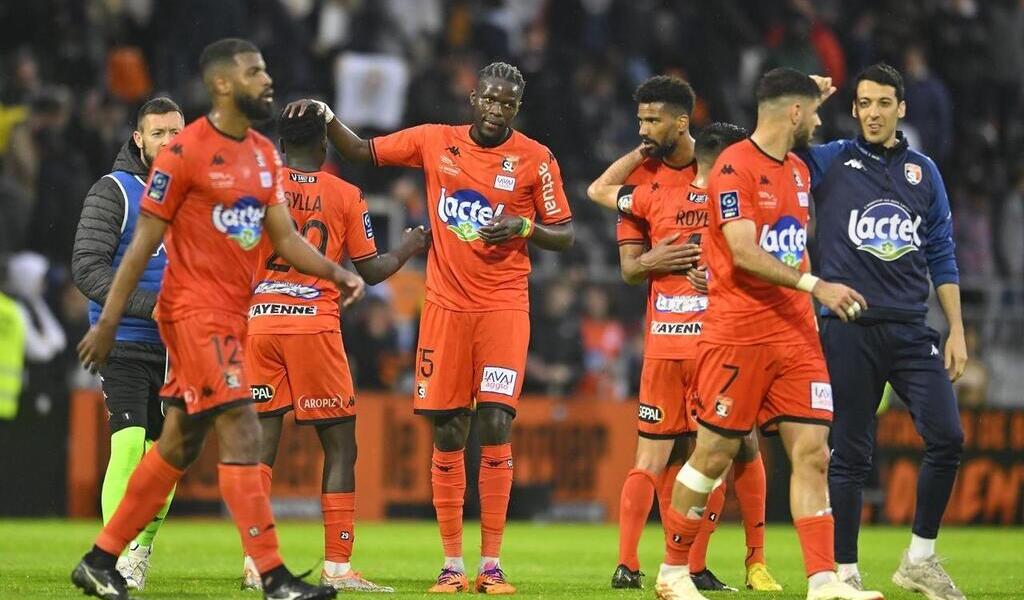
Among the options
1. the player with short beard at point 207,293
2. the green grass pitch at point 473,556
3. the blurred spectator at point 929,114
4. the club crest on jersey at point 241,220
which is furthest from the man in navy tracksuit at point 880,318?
the blurred spectator at point 929,114

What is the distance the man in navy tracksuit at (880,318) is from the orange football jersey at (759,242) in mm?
817

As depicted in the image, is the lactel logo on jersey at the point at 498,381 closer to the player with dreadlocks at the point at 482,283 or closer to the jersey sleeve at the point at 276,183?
the player with dreadlocks at the point at 482,283

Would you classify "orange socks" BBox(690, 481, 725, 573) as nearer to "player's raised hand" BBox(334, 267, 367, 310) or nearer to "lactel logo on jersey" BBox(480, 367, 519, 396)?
"lactel logo on jersey" BBox(480, 367, 519, 396)

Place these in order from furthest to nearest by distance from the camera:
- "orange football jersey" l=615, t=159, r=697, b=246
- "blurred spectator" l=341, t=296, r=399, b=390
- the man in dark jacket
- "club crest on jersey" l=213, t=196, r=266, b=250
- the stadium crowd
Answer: the stadium crowd
"blurred spectator" l=341, t=296, r=399, b=390
"orange football jersey" l=615, t=159, r=697, b=246
the man in dark jacket
"club crest on jersey" l=213, t=196, r=266, b=250

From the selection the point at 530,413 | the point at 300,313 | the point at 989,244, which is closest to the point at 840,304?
the point at 300,313

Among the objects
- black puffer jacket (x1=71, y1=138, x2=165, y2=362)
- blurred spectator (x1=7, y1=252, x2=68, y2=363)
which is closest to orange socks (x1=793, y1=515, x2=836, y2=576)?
black puffer jacket (x1=71, y1=138, x2=165, y2=362)

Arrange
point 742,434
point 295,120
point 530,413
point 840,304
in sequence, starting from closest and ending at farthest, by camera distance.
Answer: point 840,304 < point 742,434 < point 295,120 < point 530,413

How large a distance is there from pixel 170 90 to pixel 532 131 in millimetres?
4478

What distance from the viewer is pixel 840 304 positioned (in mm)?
8086

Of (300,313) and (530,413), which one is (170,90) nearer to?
(530,413)

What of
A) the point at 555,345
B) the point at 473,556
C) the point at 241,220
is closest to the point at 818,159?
the point at 241,220

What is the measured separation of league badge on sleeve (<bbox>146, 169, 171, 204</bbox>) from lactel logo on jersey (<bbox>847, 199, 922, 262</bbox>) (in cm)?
386

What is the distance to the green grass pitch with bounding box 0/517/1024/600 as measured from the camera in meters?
9.90

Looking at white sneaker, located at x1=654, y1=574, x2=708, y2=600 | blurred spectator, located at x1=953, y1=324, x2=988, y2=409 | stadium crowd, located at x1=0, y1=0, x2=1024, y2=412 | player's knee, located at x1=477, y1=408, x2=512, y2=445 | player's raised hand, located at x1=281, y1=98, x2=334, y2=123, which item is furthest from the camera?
blurred spectator, located at x1=953, y1=324, x2=988, y2=409
